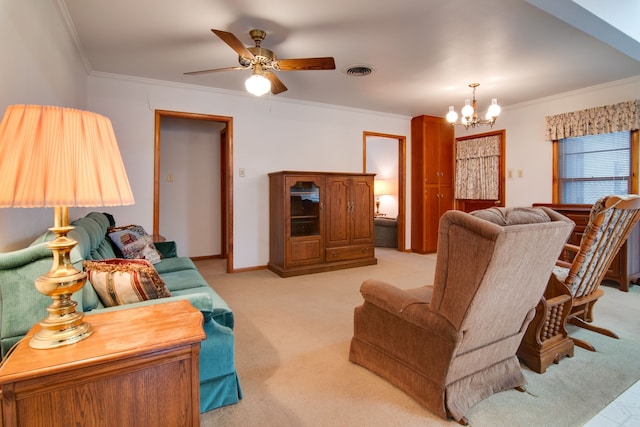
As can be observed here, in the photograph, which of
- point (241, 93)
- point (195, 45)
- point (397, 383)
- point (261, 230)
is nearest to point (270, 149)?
point (241, 93)

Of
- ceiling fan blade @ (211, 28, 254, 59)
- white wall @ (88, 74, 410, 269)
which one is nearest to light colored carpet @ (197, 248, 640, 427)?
white wall @ (88, 74, 410, 269)

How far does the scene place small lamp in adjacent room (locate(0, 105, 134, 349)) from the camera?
879 millimetres

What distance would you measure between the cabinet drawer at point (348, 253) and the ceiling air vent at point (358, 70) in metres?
2.26

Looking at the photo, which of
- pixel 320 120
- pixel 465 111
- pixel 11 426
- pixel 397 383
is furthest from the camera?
pixel 320 120

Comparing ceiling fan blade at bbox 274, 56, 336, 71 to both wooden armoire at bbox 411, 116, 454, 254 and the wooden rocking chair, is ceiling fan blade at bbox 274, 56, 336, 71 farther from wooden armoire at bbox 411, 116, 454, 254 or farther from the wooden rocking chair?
wooden armoire at bbox 411, 116, 454, 254

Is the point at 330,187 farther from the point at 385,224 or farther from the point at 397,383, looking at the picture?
the point at 397,383

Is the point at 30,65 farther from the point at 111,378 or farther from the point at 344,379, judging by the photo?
the point at 344,379

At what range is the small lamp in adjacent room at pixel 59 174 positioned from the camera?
879 millimetres

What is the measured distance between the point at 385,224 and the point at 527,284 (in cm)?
493

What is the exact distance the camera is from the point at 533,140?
4973 millimetres

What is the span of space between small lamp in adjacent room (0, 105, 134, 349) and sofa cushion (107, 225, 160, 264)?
196 centimetres

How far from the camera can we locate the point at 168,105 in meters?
4.09

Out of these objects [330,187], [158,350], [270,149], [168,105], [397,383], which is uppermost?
[168,105]

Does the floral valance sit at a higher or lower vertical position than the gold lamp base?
higher
